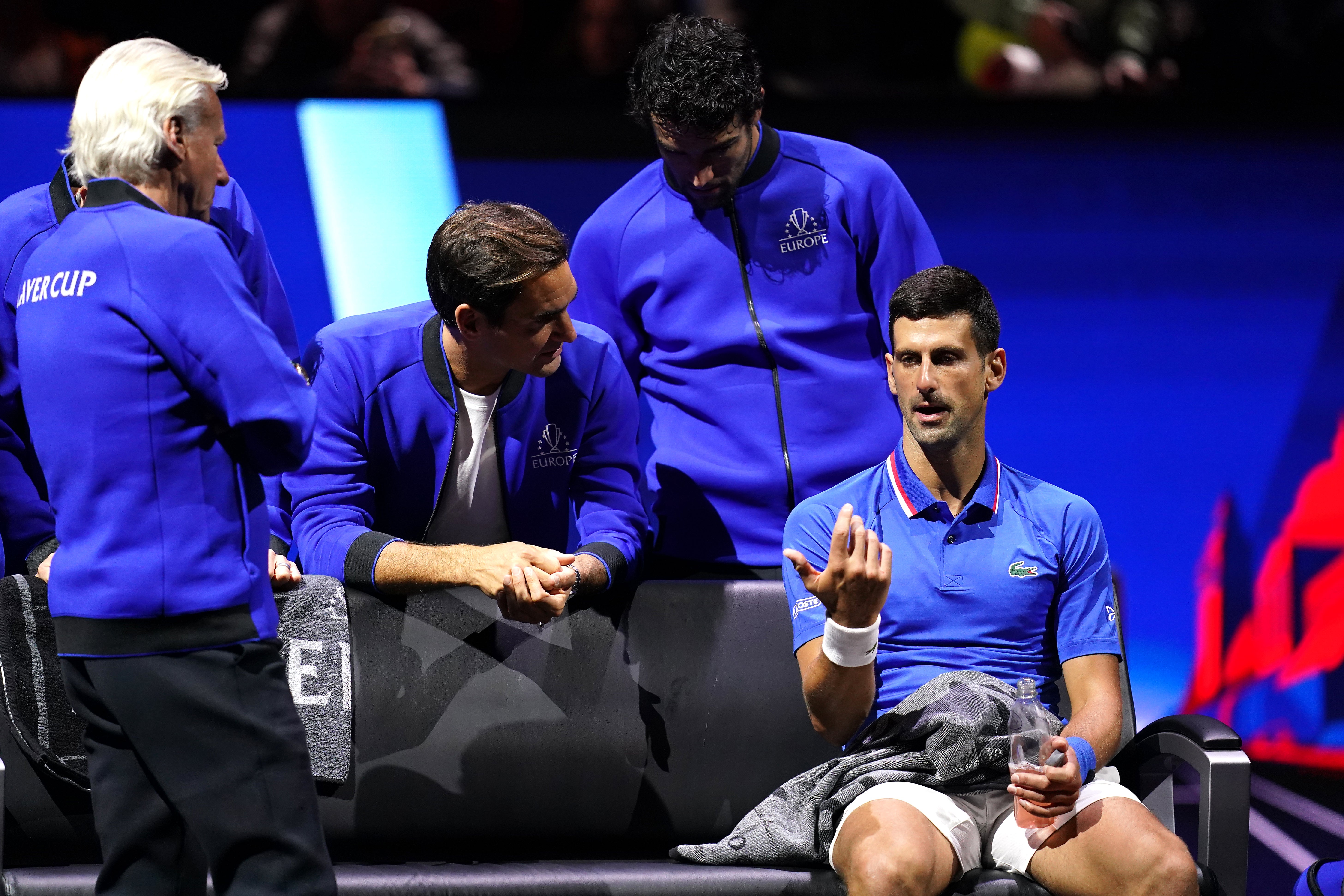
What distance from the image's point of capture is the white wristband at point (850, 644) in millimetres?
2133

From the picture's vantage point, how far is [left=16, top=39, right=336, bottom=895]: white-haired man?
172cm

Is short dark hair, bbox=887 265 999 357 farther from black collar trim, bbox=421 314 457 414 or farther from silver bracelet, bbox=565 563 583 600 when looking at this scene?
black collar trim, bbox=421 314 457 414

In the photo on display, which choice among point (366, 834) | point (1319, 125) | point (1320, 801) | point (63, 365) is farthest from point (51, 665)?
point (1319, 125)

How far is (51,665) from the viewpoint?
234 centimetres

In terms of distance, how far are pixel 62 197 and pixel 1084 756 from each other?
Answer: 6.77 feet

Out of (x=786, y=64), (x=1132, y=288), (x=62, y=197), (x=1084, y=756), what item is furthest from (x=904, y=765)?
(x=786, y=64)

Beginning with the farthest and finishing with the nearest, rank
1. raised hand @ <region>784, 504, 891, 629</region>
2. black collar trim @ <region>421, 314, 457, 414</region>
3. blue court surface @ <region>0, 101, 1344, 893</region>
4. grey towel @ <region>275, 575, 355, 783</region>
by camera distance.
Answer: blue court surface @ <region>0, 101, 1344, 893</region>, black collar trim @ <region>421, 314, 457, 414</region>, grey towel @ <region>275, 575, 355, 783</region>, raised hand @ <region>784, 504, 891, 629</region>

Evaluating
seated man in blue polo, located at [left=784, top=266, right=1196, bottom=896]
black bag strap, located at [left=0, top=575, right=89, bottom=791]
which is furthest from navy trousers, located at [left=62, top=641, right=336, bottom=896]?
seated man in blue polo, located at [left=784, top=266, right=1196, bottom=896]

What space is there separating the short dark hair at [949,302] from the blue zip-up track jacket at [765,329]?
1.19 feet

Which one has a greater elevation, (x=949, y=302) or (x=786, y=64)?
(x=786, y=64)

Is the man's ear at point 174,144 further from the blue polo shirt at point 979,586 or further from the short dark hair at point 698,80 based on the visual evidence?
the blue polo shirt at point 979,586

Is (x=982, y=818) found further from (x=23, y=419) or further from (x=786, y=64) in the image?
(x=786, y=64)

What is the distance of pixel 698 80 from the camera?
8.70ft

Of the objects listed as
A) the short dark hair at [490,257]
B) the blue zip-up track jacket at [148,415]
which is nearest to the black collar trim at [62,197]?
the short dark hair at [490,257]
